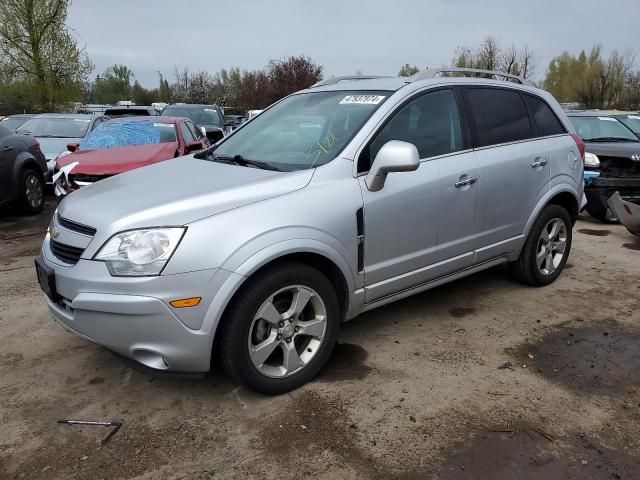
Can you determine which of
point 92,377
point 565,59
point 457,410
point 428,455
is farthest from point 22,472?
point 565,59

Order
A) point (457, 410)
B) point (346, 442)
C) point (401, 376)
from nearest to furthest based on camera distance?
point (346, 442) < point (457, 410) < point (401, 376)

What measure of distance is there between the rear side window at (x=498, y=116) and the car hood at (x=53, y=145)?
27.5ft

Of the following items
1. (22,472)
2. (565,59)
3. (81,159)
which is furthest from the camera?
(565,59)

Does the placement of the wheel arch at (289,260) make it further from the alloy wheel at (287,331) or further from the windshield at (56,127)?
the windshield at (56,127)

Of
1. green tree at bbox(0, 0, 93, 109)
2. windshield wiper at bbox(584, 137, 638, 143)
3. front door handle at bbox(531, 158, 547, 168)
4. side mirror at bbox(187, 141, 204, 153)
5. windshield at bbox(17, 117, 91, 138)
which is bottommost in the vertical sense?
windshield wiper at bbox(584, 137, 638, 143)

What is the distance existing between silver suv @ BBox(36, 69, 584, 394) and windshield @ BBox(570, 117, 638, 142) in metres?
4.71

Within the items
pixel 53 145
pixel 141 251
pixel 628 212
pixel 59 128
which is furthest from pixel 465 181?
pixel 59 128

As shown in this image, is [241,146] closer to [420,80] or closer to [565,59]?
[420,80]

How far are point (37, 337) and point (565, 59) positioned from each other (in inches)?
1984

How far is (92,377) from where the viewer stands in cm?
336

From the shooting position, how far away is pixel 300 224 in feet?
9.82

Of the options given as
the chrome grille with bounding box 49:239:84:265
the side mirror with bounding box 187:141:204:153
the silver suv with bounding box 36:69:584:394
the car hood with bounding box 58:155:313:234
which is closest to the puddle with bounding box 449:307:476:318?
the silver suv with bounding box 36:69:584:394

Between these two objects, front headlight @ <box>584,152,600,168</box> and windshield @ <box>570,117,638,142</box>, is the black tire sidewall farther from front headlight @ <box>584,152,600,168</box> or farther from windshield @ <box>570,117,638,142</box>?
windshield @ <box>570,117,638,142</box>

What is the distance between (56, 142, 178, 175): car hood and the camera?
657cm
